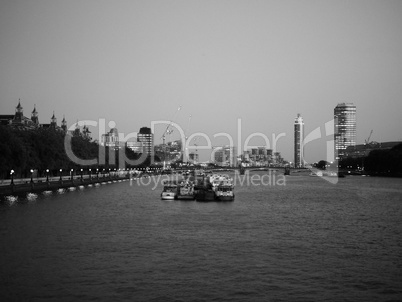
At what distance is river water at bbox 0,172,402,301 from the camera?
26.3 m

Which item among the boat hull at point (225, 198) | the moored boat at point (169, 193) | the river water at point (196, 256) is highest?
the moored boat at point (169, 193)

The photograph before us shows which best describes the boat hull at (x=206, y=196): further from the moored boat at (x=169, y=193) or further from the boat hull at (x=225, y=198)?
the moored boat at (x=169, y=193)

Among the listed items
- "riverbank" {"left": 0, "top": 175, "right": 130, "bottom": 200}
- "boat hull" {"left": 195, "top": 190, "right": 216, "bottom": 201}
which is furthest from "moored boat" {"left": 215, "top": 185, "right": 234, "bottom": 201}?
"riverbank" {"left": 0, "top": 175, "right": 130, "bottom": 200}

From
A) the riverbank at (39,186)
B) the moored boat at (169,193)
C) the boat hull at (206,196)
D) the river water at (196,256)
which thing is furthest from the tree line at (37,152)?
the boat hull at (206,196)

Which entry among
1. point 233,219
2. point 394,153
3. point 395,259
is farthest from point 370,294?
point 394,153

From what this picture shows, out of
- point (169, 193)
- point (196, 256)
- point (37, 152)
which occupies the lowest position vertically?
point (196, 256)

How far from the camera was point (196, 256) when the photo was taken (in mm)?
34000

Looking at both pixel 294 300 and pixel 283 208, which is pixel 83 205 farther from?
pixel 294 300

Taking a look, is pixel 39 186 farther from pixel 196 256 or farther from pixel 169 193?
pixel 196 256

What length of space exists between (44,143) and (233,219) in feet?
190

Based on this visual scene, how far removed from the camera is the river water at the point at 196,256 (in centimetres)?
2627

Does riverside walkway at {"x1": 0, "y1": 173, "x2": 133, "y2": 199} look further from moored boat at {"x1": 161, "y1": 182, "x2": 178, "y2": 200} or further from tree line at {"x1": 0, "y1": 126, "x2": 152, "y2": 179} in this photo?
moored boat at {"x1": 161, "y1": 182, "x2": 178, "y2": 200}

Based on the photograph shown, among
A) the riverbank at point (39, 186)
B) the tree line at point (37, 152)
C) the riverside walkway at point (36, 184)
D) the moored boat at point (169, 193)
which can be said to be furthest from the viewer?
the tree line at point (37, 152)

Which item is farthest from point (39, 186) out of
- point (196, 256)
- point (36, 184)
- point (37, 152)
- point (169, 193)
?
point (196, 256)
